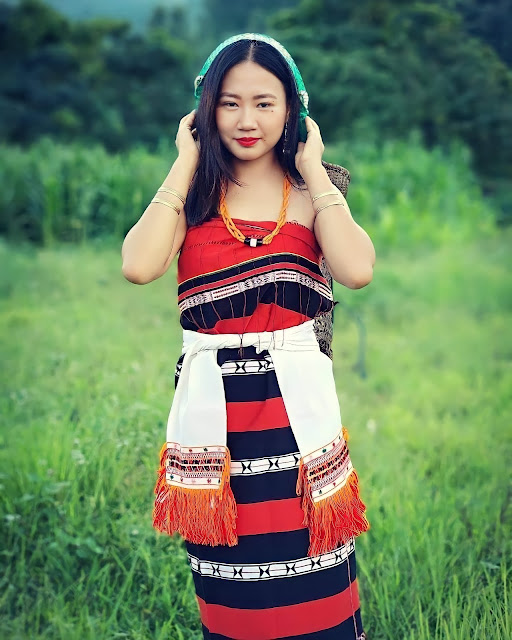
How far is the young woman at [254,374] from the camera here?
6.23 feet

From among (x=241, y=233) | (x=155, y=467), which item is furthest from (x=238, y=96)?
(x=155, y=467)

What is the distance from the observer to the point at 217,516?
1.87m

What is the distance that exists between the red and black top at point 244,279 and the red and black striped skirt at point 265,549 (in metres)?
0.09

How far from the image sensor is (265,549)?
189 cm

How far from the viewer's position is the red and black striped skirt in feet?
6.21

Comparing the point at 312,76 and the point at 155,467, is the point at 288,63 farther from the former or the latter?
the point at 312,76

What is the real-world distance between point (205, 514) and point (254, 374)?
31cm

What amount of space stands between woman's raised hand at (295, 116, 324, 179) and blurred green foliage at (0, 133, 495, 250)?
713 centimetres

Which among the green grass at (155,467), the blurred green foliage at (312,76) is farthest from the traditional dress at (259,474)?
the blurred green foliage at (312,76)

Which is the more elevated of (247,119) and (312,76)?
(312,76)

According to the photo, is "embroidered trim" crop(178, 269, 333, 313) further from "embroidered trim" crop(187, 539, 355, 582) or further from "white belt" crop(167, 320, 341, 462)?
"embroidered trim" crop(187, 539, 355, 582)

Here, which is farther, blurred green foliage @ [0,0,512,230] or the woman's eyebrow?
blurred green foliage @ [0,0,512,230]

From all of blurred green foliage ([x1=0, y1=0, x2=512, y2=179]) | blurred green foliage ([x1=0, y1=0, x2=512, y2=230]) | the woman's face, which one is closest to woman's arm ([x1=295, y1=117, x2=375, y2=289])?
the woman's face

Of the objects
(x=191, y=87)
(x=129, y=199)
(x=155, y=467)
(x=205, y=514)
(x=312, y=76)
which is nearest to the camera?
(x=205, y=514)
